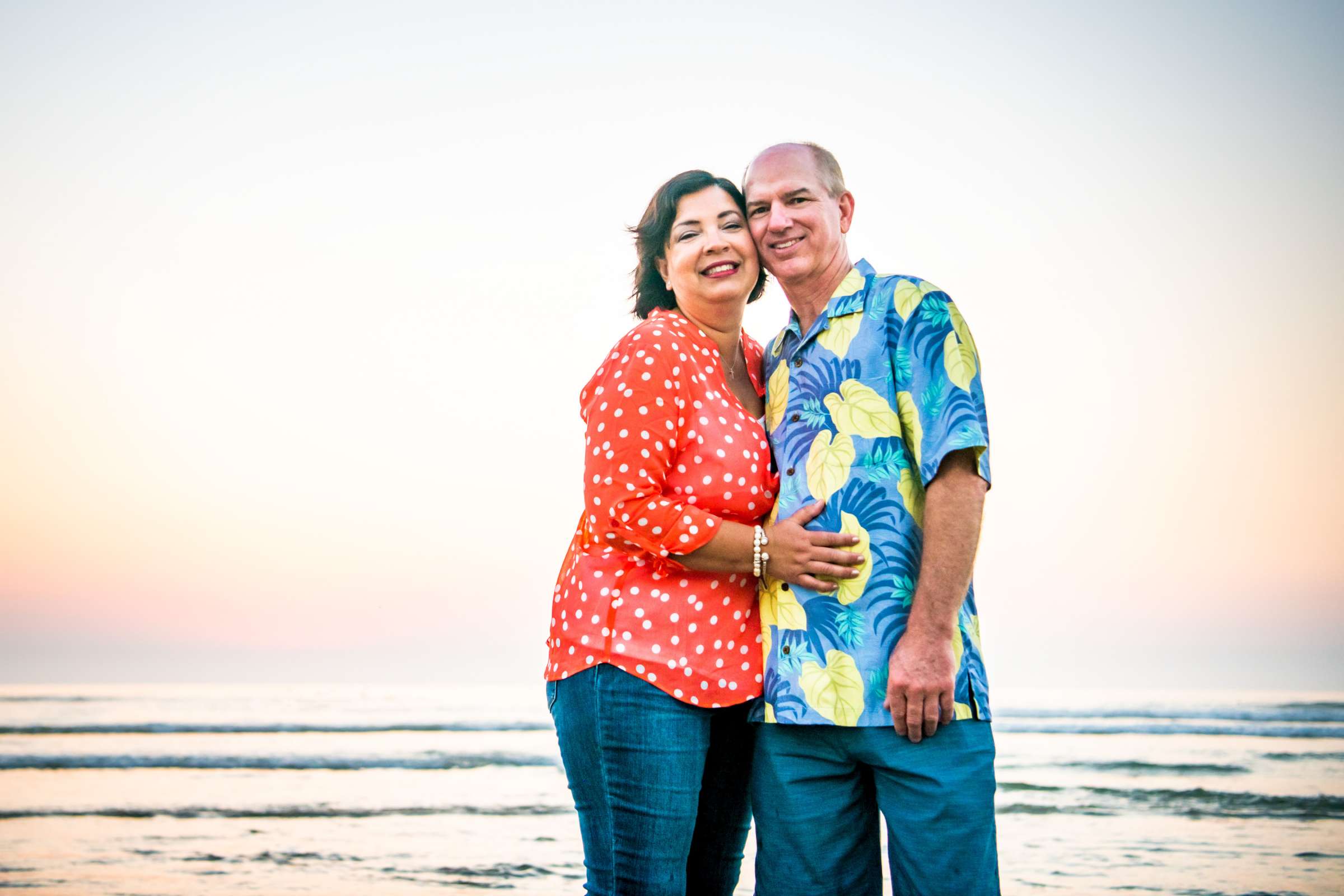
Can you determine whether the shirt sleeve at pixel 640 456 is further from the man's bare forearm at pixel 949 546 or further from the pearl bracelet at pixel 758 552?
the man's bare forearm at pixel 949 546

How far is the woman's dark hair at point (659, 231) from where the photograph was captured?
2625 millimetres

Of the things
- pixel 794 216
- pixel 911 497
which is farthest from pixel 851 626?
pixel 794 216

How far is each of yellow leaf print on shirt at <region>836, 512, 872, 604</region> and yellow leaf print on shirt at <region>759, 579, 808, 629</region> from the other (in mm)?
93

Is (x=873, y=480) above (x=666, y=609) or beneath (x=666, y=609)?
above

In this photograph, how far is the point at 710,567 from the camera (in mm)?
2209

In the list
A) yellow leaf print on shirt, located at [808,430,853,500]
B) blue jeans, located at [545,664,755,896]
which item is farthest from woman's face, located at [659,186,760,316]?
blue jeans, located at [545,664,755,896]

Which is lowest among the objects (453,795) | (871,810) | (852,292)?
(453,795)

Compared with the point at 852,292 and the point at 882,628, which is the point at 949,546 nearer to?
the point at 882,628

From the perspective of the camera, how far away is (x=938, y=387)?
211cm

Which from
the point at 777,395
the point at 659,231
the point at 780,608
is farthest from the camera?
the point at 659,231

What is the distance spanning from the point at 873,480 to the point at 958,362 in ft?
0.97

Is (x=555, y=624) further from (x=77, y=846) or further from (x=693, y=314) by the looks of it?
(x=77, y=846)

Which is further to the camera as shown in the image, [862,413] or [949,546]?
[862,413]

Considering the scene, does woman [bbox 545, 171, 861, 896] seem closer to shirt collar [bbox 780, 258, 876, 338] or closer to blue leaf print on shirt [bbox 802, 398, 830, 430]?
blue leaf print on shirt [bbox 802, 398, 830, 430]
